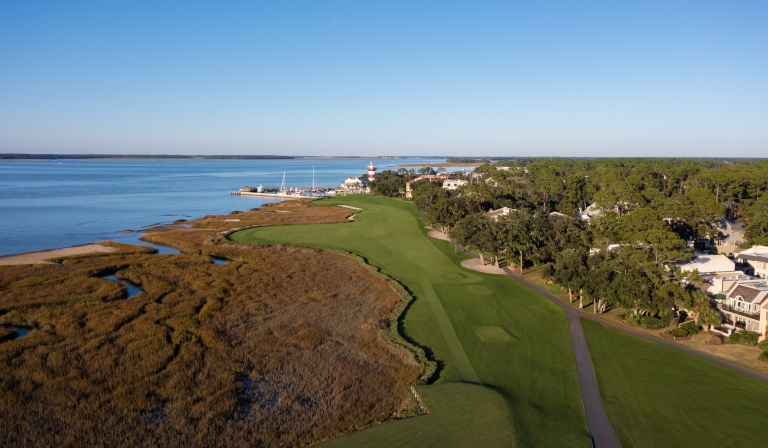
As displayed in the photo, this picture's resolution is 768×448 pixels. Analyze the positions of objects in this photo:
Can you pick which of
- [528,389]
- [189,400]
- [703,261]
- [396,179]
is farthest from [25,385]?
[396,179]

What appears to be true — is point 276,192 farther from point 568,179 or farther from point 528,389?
point 528,389

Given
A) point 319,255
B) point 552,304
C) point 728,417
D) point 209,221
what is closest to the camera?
point 728,417

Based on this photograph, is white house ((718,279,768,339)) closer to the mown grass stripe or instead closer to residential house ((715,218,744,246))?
the mown grass stripe

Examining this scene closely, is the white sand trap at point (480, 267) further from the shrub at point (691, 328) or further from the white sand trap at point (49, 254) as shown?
the white sand trap at point (49, 254)

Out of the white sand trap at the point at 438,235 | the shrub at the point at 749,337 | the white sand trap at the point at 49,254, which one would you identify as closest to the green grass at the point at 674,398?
the shrub at the point at 749,337

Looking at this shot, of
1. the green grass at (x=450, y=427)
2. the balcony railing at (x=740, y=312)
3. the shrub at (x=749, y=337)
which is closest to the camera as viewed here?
the green grass at (x=450, y=427)

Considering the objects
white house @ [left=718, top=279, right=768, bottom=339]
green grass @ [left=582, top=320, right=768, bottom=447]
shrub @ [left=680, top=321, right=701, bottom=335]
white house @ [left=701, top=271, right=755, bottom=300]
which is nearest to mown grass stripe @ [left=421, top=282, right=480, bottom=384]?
green grass @ [left=582, top=320, right=768, bottom=447]
